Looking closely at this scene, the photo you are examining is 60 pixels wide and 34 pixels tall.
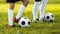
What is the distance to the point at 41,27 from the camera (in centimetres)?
316

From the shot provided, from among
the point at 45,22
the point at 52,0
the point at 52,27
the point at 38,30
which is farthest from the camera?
the point at 52,0

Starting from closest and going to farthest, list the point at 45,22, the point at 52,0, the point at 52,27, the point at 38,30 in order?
1. the point at 38,30
2. the point at 52,27
3. the point at 45,22
4. the point at 52,0

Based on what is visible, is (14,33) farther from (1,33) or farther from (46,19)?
(46,19)

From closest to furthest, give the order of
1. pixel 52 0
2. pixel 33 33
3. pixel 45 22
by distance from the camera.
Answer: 1. pixel 33 33
2. pixel 45 22
3. pixel 52 0

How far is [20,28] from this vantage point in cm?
304

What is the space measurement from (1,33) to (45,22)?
1.06 meters

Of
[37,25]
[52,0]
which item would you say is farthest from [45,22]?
[52,0]

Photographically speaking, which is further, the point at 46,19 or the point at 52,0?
the point at 52,0

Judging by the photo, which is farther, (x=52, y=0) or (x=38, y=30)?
(x=52, y=0)

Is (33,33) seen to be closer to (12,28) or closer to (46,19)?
(12,28)

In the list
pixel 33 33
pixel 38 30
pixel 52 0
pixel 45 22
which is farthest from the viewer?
pixel 52 0

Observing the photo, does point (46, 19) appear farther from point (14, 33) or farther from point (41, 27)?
point (14, 33)

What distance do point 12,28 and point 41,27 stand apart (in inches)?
19.4

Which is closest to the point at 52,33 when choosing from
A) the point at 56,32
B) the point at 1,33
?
the point at 56,32
